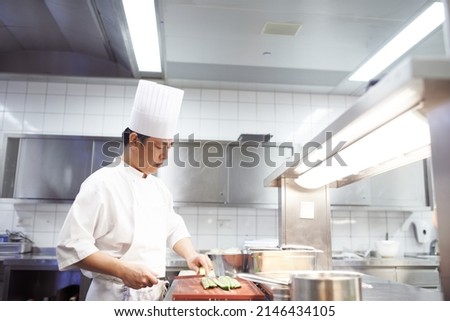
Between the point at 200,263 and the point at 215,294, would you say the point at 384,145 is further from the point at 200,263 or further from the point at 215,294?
the point at 200,263

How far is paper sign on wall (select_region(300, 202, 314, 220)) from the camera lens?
4.53 ft

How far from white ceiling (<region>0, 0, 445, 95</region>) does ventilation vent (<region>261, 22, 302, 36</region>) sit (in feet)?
0.12

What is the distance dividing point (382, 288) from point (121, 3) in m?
1.45

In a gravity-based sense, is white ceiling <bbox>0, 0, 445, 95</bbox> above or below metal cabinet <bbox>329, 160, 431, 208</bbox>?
above

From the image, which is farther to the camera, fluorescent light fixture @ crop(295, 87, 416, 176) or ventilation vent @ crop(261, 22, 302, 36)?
ventilation vent @ crop(261, 22, 302, 36)

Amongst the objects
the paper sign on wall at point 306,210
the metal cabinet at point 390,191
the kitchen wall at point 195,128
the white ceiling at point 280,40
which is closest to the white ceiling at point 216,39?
the white ceiling at point 280,40

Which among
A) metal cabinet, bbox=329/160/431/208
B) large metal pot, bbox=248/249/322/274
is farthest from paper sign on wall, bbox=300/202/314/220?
metal cabinet, bbox=329/160/431/208

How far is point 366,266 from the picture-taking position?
91.2 inches

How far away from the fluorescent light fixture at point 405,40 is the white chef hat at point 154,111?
132 centimetres

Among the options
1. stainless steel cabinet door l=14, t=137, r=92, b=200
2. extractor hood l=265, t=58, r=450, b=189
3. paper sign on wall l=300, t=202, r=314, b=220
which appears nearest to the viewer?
extractor hood l=265, t=58, r=450, b=189

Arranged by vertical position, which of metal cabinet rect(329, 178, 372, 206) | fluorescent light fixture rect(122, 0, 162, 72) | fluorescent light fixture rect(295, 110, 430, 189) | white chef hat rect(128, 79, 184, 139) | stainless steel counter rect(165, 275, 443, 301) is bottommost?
stainless steel counter rect(165, 275, 443, 301)

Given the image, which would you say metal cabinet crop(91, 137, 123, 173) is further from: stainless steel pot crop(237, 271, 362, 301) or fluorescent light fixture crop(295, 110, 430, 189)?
stainless steel pot crop(237, 271, 362, 301)

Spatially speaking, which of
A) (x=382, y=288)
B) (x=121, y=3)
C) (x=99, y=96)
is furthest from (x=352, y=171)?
(x=99, y=96)

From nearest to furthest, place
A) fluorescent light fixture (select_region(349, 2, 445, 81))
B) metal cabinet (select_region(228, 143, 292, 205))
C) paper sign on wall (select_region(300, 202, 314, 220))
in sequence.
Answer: paper sign on wall (select_region(300, 202, 314, 220)) → fluorescent light fixture (select_region(349, 2, 445, 81)) → metal cabinet (select_region(228, 143, 292, 205))
